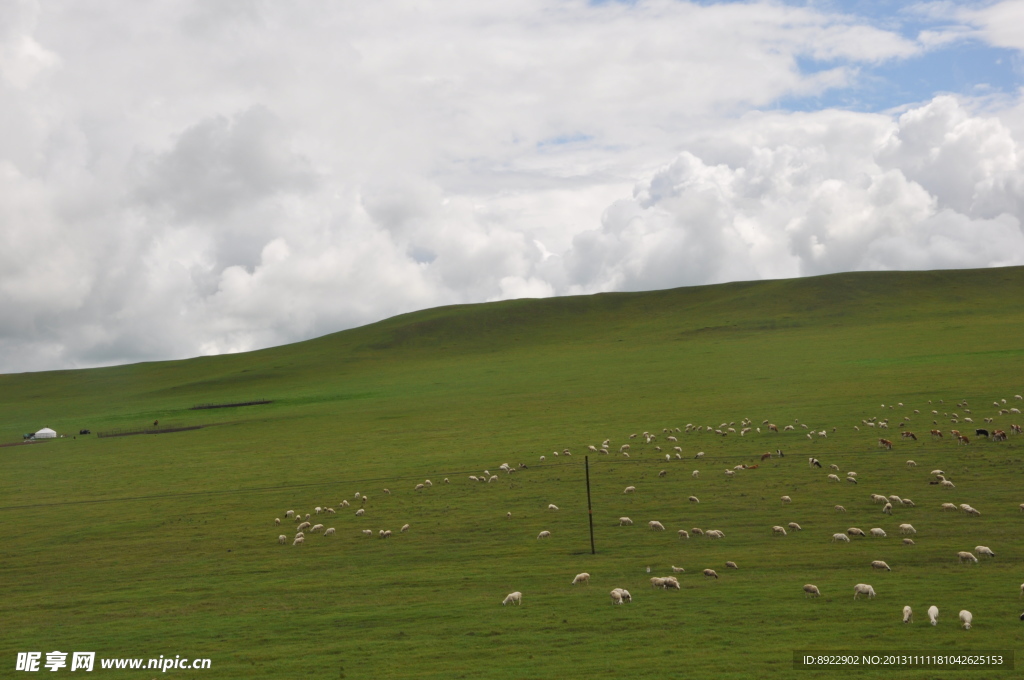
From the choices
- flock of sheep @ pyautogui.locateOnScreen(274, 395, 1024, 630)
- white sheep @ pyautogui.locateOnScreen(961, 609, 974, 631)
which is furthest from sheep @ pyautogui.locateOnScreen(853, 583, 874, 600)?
white sheep @ pyautogui.locateOnScreen(961, 609, 974, 631)

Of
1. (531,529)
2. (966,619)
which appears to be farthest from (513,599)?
(966,619)

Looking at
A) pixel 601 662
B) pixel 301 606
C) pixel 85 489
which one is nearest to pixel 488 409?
pixel 85 489

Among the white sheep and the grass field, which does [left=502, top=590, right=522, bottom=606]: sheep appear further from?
the white sheep

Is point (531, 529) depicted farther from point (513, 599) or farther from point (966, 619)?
point (966, 619)

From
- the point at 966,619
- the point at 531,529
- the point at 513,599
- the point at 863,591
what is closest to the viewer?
the point at 966,619

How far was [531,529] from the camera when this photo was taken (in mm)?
25109

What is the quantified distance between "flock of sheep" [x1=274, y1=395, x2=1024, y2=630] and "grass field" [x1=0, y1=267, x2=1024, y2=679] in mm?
299

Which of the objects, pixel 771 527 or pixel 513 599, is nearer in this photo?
pixel 513 599

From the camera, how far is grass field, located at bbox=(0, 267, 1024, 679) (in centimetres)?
1507

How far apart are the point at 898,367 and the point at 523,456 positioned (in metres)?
36.0

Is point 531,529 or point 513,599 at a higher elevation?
point 531,529

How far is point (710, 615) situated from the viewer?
1595cm

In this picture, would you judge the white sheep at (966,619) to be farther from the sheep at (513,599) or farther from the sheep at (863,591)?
the sheep at (513,599)

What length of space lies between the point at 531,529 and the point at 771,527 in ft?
23.0
